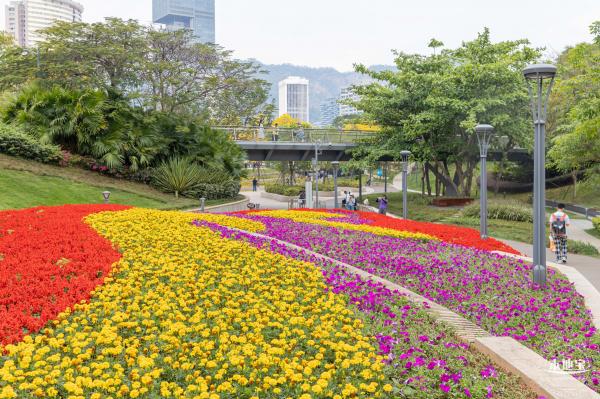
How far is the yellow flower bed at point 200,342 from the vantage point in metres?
4.86

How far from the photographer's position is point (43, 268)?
8.40m

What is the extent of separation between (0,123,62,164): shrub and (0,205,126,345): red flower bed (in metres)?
13.6

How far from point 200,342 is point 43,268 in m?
3.94

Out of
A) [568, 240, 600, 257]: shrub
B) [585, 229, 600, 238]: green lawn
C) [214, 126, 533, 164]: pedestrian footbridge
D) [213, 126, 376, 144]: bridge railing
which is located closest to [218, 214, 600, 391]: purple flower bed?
[568, 240, 600, 257]: shrub

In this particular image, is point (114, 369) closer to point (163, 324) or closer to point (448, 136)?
point (163, 324)

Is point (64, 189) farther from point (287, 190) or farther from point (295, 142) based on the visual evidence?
point (287, 190)

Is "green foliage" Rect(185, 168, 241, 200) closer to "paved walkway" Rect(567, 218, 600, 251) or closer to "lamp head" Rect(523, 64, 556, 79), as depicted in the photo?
"paved walkway" Rect(567, 218, 600, 251)

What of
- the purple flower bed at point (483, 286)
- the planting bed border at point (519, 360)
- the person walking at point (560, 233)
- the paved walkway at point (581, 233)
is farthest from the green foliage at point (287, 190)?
the planting bed border at point (519, 360)

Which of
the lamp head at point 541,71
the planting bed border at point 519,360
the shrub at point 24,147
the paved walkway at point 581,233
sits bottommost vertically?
the paved walkway at point 581,233

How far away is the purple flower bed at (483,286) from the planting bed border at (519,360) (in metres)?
0.35

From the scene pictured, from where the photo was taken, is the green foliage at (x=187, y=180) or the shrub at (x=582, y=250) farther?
the green foliage at (x=187, y=180)

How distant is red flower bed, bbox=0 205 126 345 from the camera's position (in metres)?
6.45

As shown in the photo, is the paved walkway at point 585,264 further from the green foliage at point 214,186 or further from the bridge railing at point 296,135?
the bridge railing at point 296,135

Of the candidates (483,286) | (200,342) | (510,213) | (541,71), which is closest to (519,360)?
(200,342)
